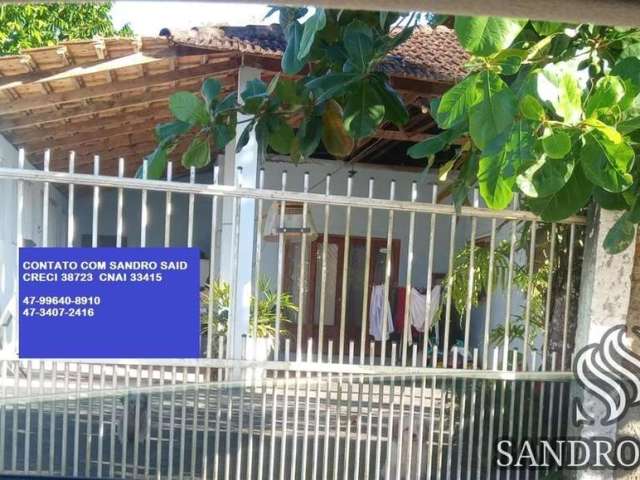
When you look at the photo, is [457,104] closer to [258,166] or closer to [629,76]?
[629,76]

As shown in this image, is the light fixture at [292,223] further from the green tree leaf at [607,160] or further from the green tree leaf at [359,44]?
the green tree leaf at [607,160]

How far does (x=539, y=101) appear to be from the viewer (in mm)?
2770

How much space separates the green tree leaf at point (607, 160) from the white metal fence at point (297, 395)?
1.56m

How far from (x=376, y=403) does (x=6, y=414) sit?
218cm

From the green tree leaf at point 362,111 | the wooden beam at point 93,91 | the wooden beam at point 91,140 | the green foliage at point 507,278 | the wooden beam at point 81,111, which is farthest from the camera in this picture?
the wooden beam at point 91,140

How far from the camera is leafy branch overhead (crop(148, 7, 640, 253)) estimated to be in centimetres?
273

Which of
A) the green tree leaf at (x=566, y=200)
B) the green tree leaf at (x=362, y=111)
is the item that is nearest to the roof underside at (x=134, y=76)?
the green tree leaf at (x=362, y=111)

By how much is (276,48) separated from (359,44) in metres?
3.18

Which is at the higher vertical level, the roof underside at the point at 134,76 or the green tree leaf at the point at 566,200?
the roof underside at the point at 134,76

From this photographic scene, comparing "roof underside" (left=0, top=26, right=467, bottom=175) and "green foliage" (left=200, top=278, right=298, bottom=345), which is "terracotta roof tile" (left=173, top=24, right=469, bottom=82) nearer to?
"roof underside" (left=0, top=26, right=467, bottom=175)

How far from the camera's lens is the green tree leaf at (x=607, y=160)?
2791 millimetres

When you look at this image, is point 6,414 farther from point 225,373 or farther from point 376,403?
point 376,403

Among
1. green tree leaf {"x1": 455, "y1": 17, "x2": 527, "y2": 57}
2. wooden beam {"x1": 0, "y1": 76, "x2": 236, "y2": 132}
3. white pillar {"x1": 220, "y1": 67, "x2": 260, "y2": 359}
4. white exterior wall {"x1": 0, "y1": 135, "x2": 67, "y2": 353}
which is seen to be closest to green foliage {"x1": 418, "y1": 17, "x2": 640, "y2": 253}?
green tree leaf {"x1": 455, "y1": 17, "x2": 527, "y2": 57}

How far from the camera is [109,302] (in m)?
4.19
